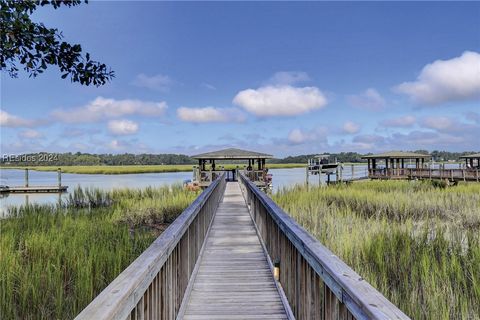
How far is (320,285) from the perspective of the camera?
2322mm

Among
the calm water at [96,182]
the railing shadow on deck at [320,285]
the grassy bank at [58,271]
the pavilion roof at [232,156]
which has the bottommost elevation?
the calm water at [96,182]

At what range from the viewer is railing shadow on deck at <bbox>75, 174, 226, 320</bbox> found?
149 cm

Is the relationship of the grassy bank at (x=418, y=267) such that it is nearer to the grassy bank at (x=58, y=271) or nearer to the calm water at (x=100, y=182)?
the grassy bank at (x=58, y=271)

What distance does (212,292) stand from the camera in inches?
165

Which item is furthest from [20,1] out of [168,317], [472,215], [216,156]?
[216,156]

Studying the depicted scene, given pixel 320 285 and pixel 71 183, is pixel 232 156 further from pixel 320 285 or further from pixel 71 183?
pixel 71 183

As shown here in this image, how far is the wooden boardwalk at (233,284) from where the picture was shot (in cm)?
362

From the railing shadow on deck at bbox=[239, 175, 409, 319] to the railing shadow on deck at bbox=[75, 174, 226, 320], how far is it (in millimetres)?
1077

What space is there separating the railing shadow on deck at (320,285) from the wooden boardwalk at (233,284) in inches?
13.6

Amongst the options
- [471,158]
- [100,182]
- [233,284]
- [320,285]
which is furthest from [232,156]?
[100,182]

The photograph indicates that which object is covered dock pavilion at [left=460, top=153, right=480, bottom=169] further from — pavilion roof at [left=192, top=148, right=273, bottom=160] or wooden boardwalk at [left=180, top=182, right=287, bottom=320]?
wooden boardwalk at [left=180, top=182, right=287, bottom=320]

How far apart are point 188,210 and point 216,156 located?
1857 cm

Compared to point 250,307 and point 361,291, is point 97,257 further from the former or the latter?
point 361,291

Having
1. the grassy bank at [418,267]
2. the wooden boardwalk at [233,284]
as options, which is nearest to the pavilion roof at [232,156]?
the grassy bank at [418,267]
